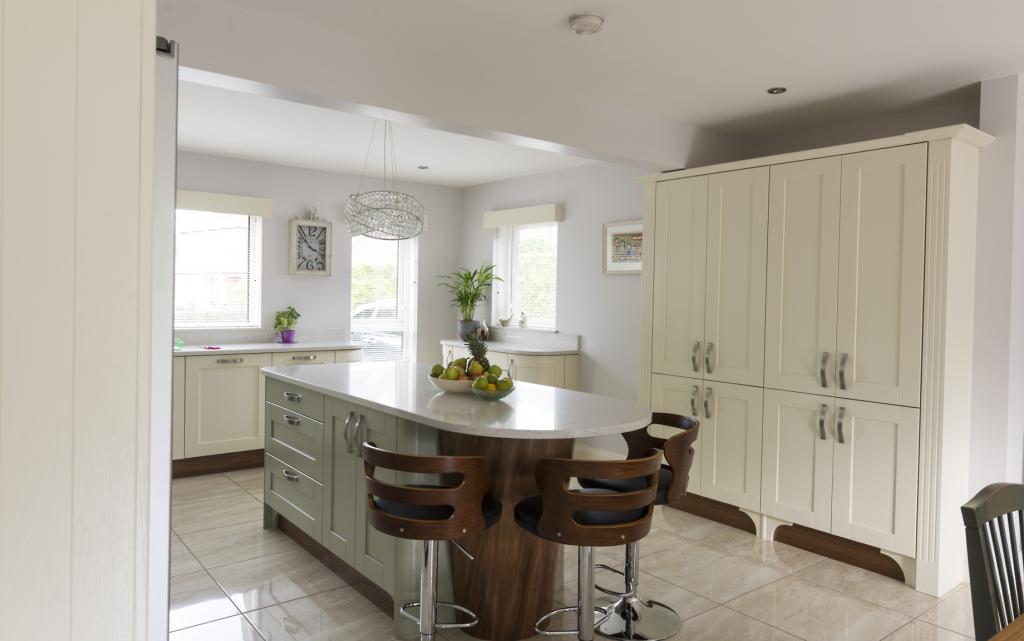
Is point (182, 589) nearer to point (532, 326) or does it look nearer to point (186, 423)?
point (186, 423)

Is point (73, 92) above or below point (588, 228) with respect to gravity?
below

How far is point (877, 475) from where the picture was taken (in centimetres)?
339

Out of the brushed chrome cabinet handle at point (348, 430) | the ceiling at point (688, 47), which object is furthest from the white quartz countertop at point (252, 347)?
the ceiling at point (688, 47)

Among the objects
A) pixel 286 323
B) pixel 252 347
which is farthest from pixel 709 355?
pixel 286 323

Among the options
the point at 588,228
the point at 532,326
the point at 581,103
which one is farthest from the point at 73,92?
the point at 532,326

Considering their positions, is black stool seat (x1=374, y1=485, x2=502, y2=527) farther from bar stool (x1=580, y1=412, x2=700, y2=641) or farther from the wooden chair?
the wooden chair

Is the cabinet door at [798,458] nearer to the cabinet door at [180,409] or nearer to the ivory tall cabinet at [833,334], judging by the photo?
the ivory tall cabinet at [833,334]

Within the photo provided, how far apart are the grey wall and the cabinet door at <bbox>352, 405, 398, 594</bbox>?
2.95 meters

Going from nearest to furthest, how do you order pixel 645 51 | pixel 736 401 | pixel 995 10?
1. pixel 995 10
2. pixel 645 51
3. pixel 736 401

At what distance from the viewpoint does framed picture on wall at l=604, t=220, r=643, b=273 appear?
5.39 m

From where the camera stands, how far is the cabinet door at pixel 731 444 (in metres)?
3.93

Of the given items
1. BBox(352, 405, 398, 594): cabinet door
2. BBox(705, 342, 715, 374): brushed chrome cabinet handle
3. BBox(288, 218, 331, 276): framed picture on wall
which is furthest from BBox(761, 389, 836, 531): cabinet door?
BBox(288, 218, 331, 276): framed picture on wall

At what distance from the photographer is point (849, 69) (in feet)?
10.7

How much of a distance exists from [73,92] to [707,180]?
383 cm
